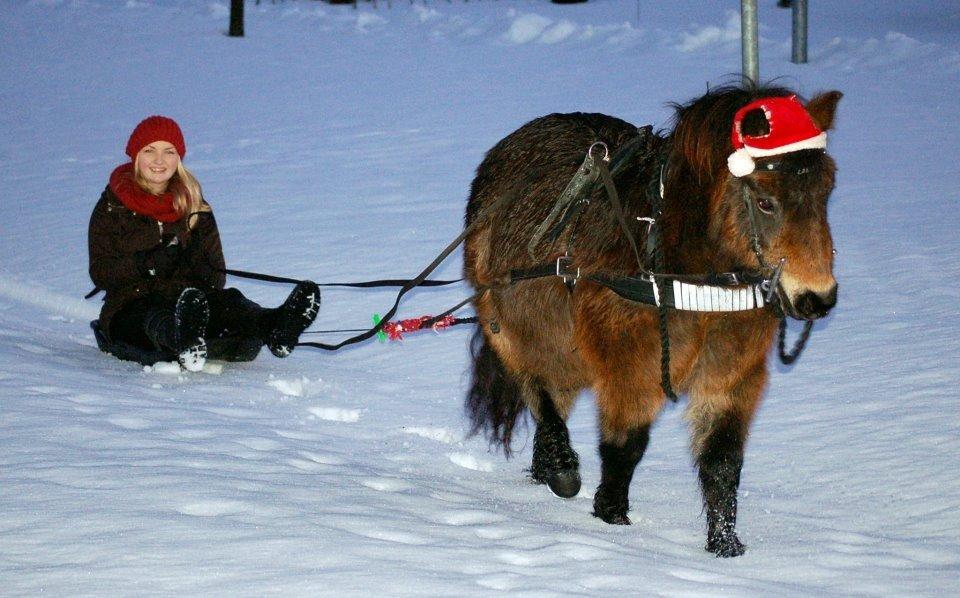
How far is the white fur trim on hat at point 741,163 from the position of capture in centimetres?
363

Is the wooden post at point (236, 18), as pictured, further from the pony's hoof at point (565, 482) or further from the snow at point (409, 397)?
the pony's hoof at point (565, 482)

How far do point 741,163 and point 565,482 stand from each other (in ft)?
5.71

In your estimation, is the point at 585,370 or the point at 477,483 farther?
the point at 477,483

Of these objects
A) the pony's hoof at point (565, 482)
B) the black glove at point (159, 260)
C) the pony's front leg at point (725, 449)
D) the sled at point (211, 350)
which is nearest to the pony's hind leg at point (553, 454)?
the pony's hoof at point (565, 482)

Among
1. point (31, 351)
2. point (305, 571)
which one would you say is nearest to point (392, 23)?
point (31, 351)

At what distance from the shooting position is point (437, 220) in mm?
9953

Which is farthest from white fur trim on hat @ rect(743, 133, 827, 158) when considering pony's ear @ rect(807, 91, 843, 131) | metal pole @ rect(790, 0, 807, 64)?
metal pole @ rect(790, 0, 807, 64)

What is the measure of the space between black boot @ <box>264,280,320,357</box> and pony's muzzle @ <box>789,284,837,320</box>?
9.34 feet

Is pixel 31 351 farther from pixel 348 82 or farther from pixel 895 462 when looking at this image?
pixel 348 82

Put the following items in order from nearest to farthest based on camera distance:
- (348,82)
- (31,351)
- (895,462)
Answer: (895,462), (31,351), (348,82)

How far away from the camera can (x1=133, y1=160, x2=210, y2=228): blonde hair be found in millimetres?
6363

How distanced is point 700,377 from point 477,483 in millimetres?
1327

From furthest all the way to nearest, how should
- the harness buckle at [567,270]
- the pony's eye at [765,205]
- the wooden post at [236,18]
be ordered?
the wooden post at [236,18] → the harness buckle at [567,270] → the pony's eye at [765,205]

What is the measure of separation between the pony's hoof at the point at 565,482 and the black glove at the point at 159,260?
2.57 m
